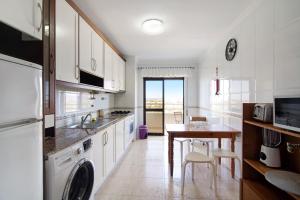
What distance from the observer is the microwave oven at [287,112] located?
119 centimetres

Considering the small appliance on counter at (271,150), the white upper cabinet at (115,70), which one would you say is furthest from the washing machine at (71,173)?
the white upper cabinet at (115,70)

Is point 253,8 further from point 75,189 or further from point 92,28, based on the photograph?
point 75,189

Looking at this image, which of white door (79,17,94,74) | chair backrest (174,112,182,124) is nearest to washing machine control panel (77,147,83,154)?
white door (79,17,94,74)

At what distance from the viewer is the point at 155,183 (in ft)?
8.36

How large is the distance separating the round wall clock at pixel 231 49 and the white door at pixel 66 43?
240 cm

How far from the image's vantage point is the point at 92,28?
104 inches

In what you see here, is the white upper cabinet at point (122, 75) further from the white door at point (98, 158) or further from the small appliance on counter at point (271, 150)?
the small appliance on counter at point (271, 150)

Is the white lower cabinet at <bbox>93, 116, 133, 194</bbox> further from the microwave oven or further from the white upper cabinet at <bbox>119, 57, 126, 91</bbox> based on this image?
the microwave oven

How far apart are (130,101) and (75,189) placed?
3.46 m

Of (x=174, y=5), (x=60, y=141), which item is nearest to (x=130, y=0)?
(x=174, y=5)

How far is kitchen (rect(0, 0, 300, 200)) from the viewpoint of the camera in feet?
3.44

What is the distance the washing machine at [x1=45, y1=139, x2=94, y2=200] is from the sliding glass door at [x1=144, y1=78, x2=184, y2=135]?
159 inches

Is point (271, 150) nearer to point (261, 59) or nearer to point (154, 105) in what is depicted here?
point (261, 59)

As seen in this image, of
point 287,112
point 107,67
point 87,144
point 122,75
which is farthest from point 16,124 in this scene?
point 122,75
